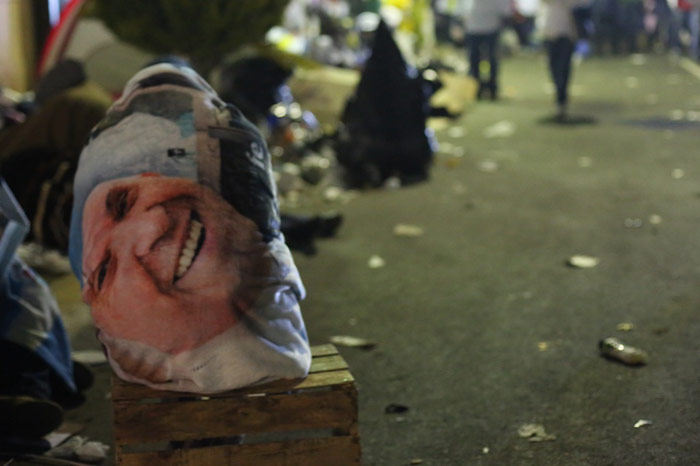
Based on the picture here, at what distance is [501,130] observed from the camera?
1206 centimetres

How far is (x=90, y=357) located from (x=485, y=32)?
10.2 m

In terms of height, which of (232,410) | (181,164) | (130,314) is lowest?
(232,410)

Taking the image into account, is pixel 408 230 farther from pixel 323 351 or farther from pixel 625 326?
pixel 323 351

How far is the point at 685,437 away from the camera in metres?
4.01

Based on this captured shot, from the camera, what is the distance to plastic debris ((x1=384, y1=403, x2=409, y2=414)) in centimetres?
454

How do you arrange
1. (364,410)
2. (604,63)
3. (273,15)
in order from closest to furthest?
1. (364,410)
2. (273,15)
3. (604,63)

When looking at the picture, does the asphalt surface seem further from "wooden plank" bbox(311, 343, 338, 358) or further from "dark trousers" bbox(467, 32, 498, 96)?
"dark trousers" bbox(467, 32, 498, 96)

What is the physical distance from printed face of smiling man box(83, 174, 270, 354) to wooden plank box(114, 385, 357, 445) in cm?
22

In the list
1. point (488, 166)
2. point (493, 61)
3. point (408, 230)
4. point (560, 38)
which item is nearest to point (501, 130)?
point (560, 38)

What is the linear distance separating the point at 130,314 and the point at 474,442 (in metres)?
1.51

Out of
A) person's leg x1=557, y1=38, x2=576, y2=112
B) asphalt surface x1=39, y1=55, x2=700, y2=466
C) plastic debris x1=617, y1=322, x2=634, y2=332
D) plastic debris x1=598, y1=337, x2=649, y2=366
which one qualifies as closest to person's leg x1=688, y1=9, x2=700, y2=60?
person's leg x1=557, y1=38, x2=576, y2=112

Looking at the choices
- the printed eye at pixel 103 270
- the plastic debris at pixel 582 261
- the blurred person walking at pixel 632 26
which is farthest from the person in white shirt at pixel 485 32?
the printed eye at pixel 103 270

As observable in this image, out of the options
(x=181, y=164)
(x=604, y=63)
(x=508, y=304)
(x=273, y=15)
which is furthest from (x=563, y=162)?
(x=604, y=63)

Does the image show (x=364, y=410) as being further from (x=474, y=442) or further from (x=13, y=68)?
(x=13, y=68)
